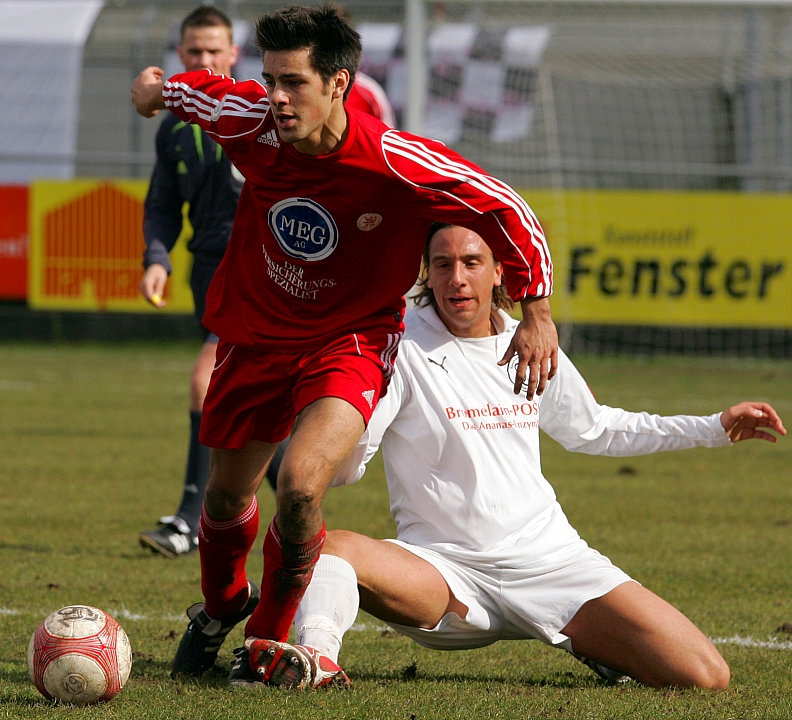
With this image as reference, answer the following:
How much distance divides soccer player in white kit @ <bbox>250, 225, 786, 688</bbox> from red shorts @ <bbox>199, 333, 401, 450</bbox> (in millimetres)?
240

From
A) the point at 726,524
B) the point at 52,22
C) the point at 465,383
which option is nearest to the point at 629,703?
the point at 465,383

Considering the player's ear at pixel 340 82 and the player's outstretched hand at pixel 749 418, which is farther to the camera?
the player's outstretched hand at pixel 749 418

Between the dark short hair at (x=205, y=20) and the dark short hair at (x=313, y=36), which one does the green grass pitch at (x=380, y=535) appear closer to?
the dark short hair at (x=313, y=36)

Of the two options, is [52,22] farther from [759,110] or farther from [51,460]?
[51,460]

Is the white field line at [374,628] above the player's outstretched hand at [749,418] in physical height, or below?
below

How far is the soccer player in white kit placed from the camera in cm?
400

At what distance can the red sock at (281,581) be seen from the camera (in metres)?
3.84

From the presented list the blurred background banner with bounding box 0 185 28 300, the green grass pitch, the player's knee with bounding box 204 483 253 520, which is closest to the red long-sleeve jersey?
the player's knee with bounding box 204 483 253 520

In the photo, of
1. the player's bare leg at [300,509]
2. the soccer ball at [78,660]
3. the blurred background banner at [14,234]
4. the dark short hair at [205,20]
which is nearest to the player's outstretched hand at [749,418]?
the player's bare leg at [300,509]

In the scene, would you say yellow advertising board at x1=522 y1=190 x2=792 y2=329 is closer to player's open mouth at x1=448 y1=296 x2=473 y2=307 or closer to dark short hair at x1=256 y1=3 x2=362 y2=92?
player's open mouth at x1=448 y1=296 x2=473 y2=307

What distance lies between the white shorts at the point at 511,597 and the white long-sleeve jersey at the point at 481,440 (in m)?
0.05

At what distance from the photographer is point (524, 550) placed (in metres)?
4.12

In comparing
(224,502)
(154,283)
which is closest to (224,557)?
(224,502)

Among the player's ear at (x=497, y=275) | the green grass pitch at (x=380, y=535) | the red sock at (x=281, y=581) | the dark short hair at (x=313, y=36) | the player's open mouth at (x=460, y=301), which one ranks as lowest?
the green grass pitch at (x=380, y=535)
